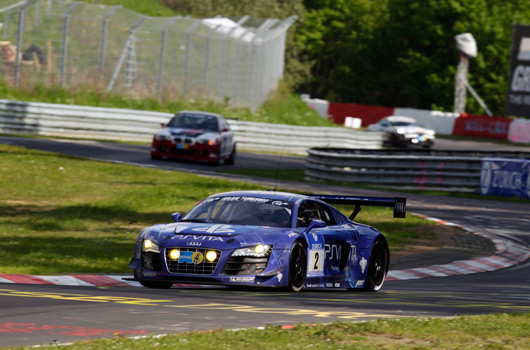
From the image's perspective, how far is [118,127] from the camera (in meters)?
36.1

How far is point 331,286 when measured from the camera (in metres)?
11.0

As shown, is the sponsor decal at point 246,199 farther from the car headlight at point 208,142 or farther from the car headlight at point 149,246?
the car headlight at point 208,142

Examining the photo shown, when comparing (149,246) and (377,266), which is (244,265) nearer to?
(149,246)

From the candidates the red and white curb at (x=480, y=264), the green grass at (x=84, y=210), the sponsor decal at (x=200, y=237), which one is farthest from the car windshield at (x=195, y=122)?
the sponsor decal at (x=200, y=237)

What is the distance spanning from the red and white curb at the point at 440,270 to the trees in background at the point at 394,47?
189ft

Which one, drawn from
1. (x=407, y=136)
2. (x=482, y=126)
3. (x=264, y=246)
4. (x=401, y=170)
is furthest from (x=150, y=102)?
(x=264, y=246)

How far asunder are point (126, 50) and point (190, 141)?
1030cm

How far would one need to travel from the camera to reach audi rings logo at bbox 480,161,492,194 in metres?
26.5

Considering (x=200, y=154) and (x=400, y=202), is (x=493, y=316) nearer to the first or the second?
(x=400, y=202)

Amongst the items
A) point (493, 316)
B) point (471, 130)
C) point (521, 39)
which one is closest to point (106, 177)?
point (493, 316)

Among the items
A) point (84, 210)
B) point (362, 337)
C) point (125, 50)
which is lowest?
point (84, 210)

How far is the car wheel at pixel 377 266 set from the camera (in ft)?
38.4

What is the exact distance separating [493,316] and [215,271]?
9.06ft

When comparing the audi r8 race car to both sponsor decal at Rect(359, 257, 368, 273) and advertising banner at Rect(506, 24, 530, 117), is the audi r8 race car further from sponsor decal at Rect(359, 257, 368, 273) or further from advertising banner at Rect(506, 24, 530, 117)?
sponsor decal at Rect(359, 257, 368, 273)
